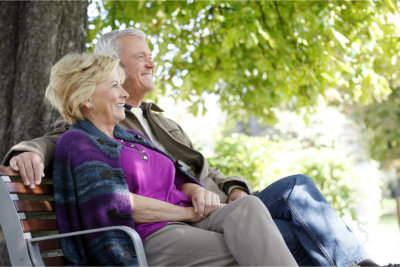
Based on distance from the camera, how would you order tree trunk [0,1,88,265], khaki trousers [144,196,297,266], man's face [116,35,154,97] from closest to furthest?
khaki trousers [144,196,297,266] < man's face [116,35,154,97] < tree trunk [0,1,88,265]

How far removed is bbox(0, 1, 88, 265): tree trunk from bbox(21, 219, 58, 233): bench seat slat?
5.46ft

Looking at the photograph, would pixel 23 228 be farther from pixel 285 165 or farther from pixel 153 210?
pixel 285 165

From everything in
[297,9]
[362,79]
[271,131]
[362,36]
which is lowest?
[271,131]

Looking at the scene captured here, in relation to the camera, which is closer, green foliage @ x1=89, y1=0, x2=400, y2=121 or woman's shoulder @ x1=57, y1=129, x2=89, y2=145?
woman's shoulder @ x1=57, y1=129, x2=89, y2=145

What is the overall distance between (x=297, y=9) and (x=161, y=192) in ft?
13.6

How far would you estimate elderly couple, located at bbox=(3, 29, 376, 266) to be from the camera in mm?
2510

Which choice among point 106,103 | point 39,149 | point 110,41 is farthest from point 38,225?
point 110,41

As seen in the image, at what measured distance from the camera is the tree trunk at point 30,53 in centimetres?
422

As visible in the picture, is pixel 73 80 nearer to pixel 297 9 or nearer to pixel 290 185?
pixel 290 185

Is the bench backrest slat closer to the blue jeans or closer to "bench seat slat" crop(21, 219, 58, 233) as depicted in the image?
"bench seat slat" crop(21, 219, 58, 233)

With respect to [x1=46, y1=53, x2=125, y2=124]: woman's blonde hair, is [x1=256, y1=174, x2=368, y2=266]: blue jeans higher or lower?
lower

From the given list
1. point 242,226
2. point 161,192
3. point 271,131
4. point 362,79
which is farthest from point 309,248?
point 271,131

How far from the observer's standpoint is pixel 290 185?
3.10m

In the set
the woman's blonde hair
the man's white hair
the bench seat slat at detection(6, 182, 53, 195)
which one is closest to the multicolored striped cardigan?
the bench seat slat at detection(6, 182, 53, 195)
